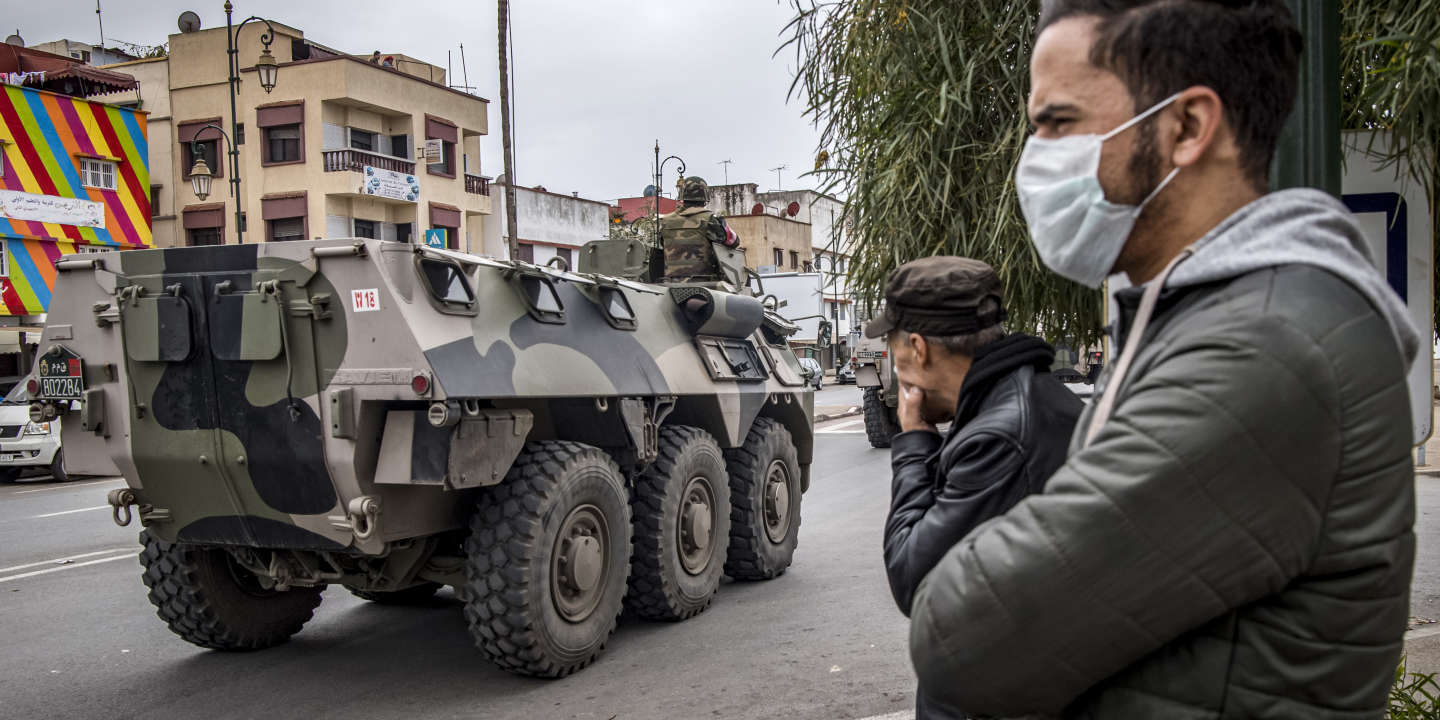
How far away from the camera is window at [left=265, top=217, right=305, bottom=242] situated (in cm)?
3127

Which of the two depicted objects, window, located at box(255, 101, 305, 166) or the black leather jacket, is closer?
the black leather jacket

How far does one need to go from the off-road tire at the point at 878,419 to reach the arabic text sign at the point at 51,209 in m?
17.2

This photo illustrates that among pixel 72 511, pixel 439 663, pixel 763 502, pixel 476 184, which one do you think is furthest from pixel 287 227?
pixel 439 663

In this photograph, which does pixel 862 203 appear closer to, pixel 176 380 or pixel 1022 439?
pixel 1022 439

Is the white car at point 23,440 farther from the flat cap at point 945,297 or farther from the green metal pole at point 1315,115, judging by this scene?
the green metal pole at point 1315,115

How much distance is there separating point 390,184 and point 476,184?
386 centimetres

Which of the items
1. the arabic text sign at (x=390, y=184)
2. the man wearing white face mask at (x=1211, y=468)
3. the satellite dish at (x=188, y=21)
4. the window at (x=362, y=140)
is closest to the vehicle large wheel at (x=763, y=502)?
the man wearing white face mask at (x=1211, y=468)

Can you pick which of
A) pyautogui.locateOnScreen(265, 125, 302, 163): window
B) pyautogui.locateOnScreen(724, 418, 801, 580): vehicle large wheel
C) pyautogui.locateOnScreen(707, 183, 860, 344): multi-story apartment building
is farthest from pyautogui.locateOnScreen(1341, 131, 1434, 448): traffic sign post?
pyautogui.locateOnScreen(707, 183, 860, 344): multi-story apartment building

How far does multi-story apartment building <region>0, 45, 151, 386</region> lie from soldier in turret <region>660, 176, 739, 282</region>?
57.2ft

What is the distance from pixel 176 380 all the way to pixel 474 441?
144 cm

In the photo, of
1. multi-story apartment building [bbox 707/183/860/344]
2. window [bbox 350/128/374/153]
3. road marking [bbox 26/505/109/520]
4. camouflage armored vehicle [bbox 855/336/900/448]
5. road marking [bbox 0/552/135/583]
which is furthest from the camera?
multi-story apartment building [bbox 707/183/860/344]

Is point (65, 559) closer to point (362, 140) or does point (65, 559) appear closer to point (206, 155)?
point (362, 140)

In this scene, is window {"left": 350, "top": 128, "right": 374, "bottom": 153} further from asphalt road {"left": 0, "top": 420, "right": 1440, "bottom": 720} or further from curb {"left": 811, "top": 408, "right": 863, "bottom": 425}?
asphalt road {"left": 0, "top": 420, "right": 1440, "bottom": 720}

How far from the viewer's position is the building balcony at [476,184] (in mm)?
34625
